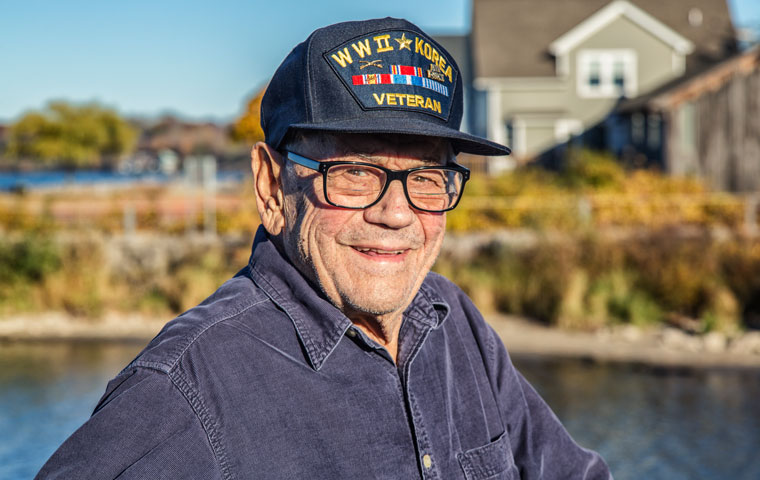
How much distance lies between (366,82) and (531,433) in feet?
3.08

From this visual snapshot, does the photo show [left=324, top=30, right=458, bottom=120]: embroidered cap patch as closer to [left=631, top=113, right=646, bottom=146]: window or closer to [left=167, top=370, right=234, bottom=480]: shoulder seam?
[left=167, top=370, right=234, bottom=480]: shoulder seam

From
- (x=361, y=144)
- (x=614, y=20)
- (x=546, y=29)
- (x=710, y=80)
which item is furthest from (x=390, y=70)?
(x=546, y=29)

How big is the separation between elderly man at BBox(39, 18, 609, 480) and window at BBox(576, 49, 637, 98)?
2852cm

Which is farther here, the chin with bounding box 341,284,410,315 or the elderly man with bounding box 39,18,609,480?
the chin with bounding box 341,284,410,315

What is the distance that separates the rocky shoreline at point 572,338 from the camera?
10.9 m

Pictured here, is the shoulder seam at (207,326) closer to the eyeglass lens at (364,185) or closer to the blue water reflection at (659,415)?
the eyeglass lens at (364,185)

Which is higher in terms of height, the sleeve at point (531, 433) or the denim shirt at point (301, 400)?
the denim shirt at point (301, 400)

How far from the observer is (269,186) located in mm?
1894

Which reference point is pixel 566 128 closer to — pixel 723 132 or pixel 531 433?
pixel 723 132

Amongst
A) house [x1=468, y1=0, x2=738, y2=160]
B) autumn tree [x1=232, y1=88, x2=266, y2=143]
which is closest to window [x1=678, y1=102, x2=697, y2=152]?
house [x1=468, y1=0, x2=738, y2=160]

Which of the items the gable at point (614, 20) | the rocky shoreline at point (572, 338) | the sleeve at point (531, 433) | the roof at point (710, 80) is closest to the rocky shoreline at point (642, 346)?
the rocky shoreline at point (572, 338)

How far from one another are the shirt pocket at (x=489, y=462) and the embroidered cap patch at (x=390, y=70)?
0.72 m

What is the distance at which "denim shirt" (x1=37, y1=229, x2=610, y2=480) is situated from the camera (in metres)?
1.36

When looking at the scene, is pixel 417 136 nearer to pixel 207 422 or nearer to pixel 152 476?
pixel 207 422
